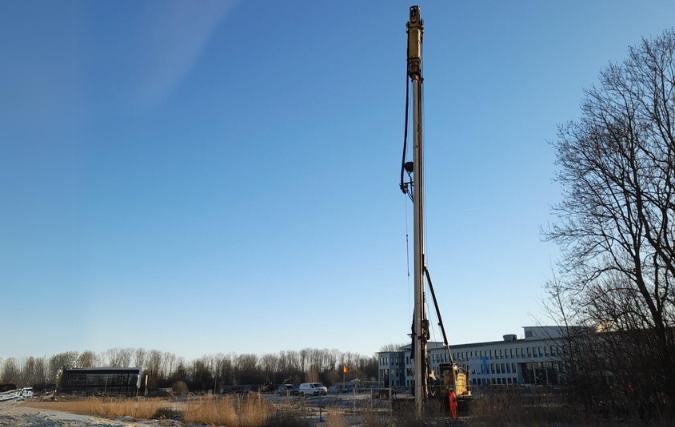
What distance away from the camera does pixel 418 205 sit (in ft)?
71.5

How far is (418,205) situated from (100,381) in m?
56.9

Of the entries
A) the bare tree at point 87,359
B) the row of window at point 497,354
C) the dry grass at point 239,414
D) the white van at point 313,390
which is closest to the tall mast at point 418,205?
the dry grass at point 239,414

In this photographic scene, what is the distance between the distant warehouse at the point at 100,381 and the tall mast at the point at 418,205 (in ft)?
170

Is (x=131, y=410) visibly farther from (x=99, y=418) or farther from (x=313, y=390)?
(x=313, y=390)

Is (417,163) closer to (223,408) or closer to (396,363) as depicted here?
(223,408)

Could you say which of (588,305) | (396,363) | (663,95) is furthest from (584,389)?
(396,363)

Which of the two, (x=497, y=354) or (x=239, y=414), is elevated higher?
(x=497, y=354)

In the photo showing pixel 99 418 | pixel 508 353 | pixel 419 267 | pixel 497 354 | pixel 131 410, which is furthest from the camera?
pixel 497 354

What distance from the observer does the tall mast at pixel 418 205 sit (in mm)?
20156

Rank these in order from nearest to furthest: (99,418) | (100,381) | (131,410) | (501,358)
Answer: (99,418)
(131,410)
(100,381)
(501,358)

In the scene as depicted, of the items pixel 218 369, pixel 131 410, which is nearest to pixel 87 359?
pixel 218 369

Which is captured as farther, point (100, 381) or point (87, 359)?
point (87, 359)

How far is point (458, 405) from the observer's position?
23.8 metres

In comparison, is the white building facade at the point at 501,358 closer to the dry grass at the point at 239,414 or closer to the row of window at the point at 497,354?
the row of window at the point at 497,354
